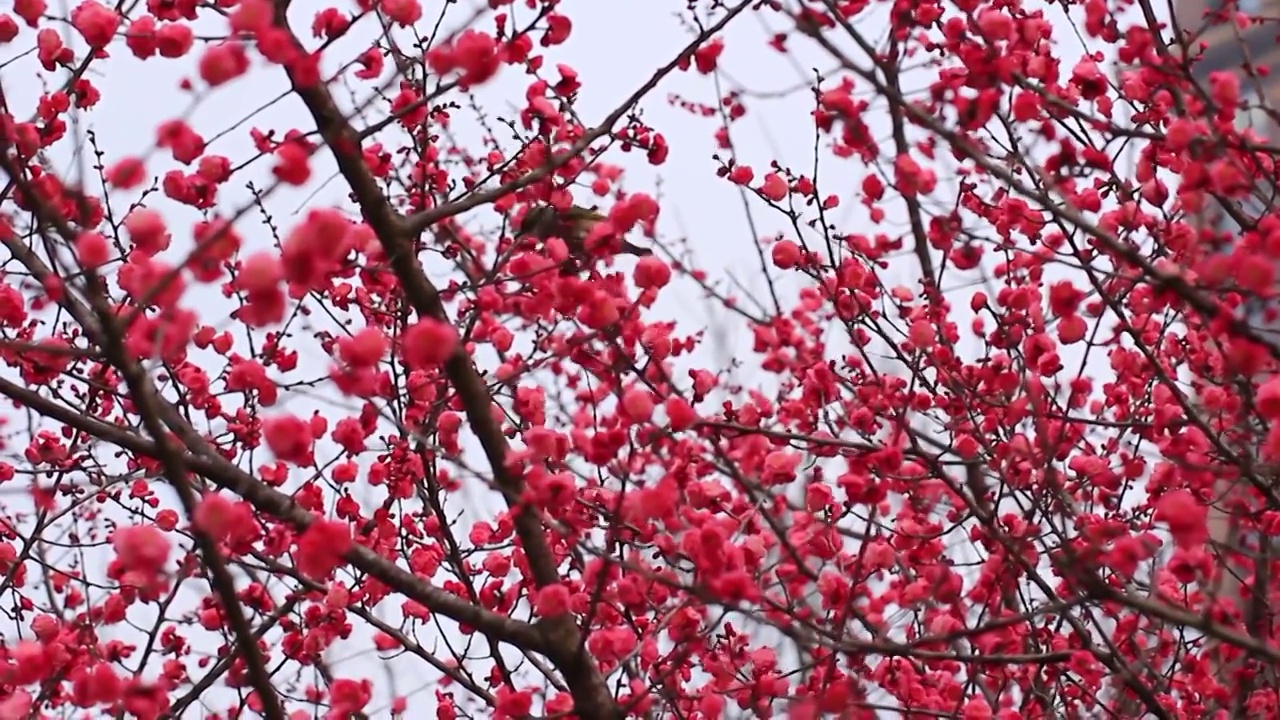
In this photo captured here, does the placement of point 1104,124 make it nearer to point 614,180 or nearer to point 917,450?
point 917,450

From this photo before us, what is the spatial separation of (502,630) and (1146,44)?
7.86 feet

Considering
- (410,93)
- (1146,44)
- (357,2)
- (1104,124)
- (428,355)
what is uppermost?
(410,93)

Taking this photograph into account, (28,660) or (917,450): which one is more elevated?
(917,450)

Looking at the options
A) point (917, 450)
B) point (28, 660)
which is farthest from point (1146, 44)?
point (28, 660)

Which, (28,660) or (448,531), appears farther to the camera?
(448,531)

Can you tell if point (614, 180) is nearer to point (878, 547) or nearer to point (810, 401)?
point (810, 401)

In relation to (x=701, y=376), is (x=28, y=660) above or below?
below

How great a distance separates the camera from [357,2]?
3213mm

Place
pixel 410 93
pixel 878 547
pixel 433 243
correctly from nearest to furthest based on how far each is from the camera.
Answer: pixel 878 547 < pixel 433 243 < pixel 410 93

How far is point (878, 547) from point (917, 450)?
364 millimetres

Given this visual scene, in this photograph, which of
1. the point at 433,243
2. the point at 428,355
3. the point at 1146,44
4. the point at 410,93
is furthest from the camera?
the point at 410,93

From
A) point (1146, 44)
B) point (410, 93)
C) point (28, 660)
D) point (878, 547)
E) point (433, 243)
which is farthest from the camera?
point (410, 93)

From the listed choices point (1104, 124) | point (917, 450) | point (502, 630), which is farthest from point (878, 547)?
point (1104, 124)

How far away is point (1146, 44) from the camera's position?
11.4ft
